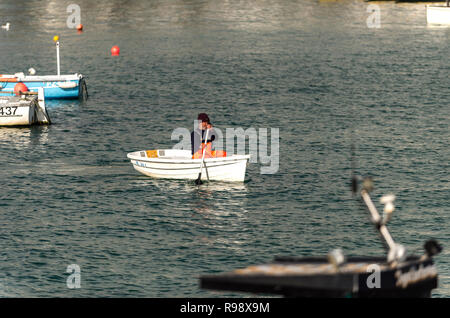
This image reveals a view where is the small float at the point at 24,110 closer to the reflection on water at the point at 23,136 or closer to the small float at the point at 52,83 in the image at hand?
the reflection on water at the point at 23,136

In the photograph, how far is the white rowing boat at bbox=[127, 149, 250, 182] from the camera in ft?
153

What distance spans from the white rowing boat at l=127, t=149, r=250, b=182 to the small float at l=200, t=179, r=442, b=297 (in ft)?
87.0

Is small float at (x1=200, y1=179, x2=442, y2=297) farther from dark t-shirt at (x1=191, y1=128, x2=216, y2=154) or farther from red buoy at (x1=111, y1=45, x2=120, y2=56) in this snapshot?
red buoy at (x1=111, y1=45, x2=120, y2=56)

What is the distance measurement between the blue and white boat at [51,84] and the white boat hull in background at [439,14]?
67.9 m

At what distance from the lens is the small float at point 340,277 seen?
1762cm

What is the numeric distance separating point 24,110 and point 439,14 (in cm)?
8055

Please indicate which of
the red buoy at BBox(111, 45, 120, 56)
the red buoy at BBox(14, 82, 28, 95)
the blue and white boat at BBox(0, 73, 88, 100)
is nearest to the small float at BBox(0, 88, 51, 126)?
the red buoy at BBox(14, 82, 28, 95)

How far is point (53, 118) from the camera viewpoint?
2729 inches

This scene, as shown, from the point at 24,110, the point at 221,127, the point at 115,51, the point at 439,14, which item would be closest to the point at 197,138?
the point at 221,127

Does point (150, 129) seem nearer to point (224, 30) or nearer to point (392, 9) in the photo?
point (224, 30)

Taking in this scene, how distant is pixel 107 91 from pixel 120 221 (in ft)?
138

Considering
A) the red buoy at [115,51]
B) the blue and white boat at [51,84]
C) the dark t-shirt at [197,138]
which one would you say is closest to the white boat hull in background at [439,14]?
the red buoy at [115,51]

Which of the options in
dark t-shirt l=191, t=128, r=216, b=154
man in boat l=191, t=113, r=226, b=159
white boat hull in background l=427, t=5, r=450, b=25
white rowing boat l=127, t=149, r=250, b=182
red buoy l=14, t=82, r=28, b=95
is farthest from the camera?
white boat hull in background l=427, t=5, r=450, b=25
